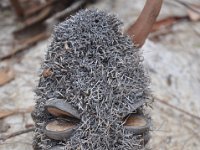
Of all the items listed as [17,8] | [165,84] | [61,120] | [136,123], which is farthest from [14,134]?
[17,8]

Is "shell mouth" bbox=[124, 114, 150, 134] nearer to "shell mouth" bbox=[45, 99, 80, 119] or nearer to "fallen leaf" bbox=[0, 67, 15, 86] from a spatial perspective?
"shell mouth" bbox=[45, 99, 80, 119]

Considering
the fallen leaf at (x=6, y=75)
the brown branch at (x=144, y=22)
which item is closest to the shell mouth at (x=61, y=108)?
the brown branch at (x=144, y=22)

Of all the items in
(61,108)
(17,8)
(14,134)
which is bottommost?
(14,134)

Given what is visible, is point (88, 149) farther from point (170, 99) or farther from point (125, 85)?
point (170, 99)

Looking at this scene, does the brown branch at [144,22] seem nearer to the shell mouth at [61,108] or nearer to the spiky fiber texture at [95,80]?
the spiky fiber texture at [95,80]

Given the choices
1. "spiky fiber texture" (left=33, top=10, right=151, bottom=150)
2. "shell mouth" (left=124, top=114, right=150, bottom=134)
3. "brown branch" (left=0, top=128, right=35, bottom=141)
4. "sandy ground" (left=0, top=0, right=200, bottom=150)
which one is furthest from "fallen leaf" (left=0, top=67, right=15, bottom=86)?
"shell mouth" (left=124, top=114, right=150, bottom=134)

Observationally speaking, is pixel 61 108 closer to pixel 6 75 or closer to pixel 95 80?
pixel 95 80
